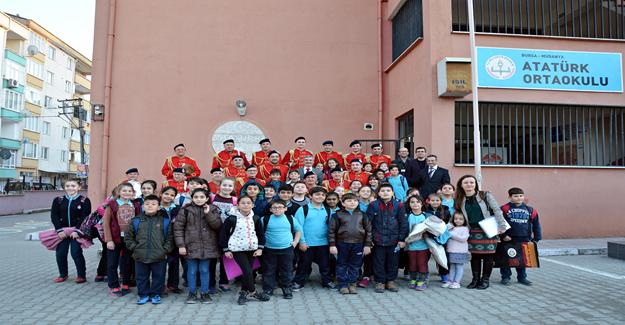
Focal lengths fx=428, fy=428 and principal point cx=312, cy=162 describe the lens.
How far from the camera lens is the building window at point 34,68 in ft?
111

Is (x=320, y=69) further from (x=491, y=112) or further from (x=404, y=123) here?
(x=491, y=112)

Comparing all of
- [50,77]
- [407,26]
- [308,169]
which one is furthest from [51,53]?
[308,169]

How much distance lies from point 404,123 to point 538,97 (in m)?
3.12

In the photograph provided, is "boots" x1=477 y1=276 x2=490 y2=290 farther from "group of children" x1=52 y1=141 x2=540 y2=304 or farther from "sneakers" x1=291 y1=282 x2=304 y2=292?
"sneakers" x1=291 y1=282 x2=304 y2=292

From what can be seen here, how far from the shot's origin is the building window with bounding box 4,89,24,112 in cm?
3108

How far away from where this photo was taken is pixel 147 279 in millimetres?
5086

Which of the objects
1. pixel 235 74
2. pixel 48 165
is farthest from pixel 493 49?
pixel 48 165

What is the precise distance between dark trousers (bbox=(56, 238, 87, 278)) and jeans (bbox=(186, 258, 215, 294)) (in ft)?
6.76

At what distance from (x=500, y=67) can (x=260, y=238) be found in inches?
277

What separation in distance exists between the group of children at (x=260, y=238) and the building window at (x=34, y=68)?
3448 centimetres

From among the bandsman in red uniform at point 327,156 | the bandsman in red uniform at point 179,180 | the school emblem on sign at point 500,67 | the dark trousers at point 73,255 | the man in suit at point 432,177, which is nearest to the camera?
the dark trousers at point 73,255

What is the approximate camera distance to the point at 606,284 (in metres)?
5.94

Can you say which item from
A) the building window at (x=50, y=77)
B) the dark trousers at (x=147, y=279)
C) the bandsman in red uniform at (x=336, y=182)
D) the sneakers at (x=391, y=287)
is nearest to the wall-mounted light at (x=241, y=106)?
the bandsman in red uniform at (x=336, y=182)

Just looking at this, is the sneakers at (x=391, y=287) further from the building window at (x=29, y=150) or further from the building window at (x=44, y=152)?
the building window at (x=44, y=152)
